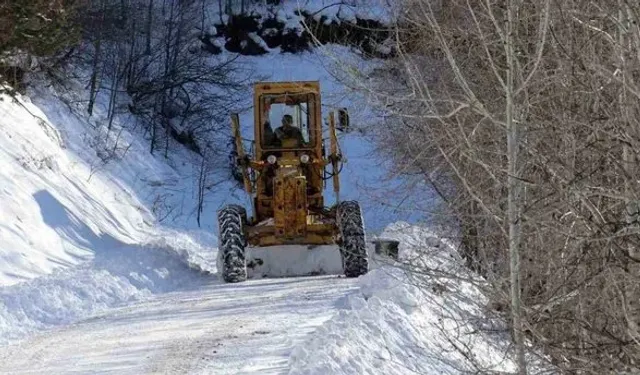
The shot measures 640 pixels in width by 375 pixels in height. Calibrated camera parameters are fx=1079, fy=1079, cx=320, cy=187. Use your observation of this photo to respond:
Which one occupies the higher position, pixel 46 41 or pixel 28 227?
pixel 46 41

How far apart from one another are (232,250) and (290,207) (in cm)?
102

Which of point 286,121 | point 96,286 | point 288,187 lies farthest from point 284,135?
point 96,286

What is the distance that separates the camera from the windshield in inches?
625

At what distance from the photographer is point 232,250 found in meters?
14.9

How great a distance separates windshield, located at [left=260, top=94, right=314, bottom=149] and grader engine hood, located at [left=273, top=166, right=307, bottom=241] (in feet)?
3.16

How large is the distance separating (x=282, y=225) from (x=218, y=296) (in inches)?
74.7

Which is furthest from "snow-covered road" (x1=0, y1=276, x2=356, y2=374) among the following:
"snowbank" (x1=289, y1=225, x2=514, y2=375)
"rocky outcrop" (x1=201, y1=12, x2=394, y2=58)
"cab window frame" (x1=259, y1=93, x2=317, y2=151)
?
"rocky outcrop" (x1=201, y1=12, x2=394, y2=58)

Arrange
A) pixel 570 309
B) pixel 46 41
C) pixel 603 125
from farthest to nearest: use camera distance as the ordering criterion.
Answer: pixel 46 41 < pixel 570 309 < pixel 603 125

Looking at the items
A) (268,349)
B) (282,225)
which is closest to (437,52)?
(282,225)

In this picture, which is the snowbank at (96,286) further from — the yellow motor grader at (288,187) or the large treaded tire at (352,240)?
the large treaded tire at (352,240)

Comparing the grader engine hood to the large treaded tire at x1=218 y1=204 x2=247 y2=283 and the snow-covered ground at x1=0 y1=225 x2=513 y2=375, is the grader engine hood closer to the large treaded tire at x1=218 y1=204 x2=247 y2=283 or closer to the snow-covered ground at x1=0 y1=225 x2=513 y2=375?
the large treaded tire at x1=218 y1=204 x2=247 y2=283

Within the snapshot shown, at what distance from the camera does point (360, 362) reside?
28.7 ft

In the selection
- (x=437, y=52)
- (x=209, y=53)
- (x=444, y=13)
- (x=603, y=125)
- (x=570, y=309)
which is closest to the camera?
(x=603, y=125)

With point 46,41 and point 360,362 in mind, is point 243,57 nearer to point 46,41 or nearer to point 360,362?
point 46,41
